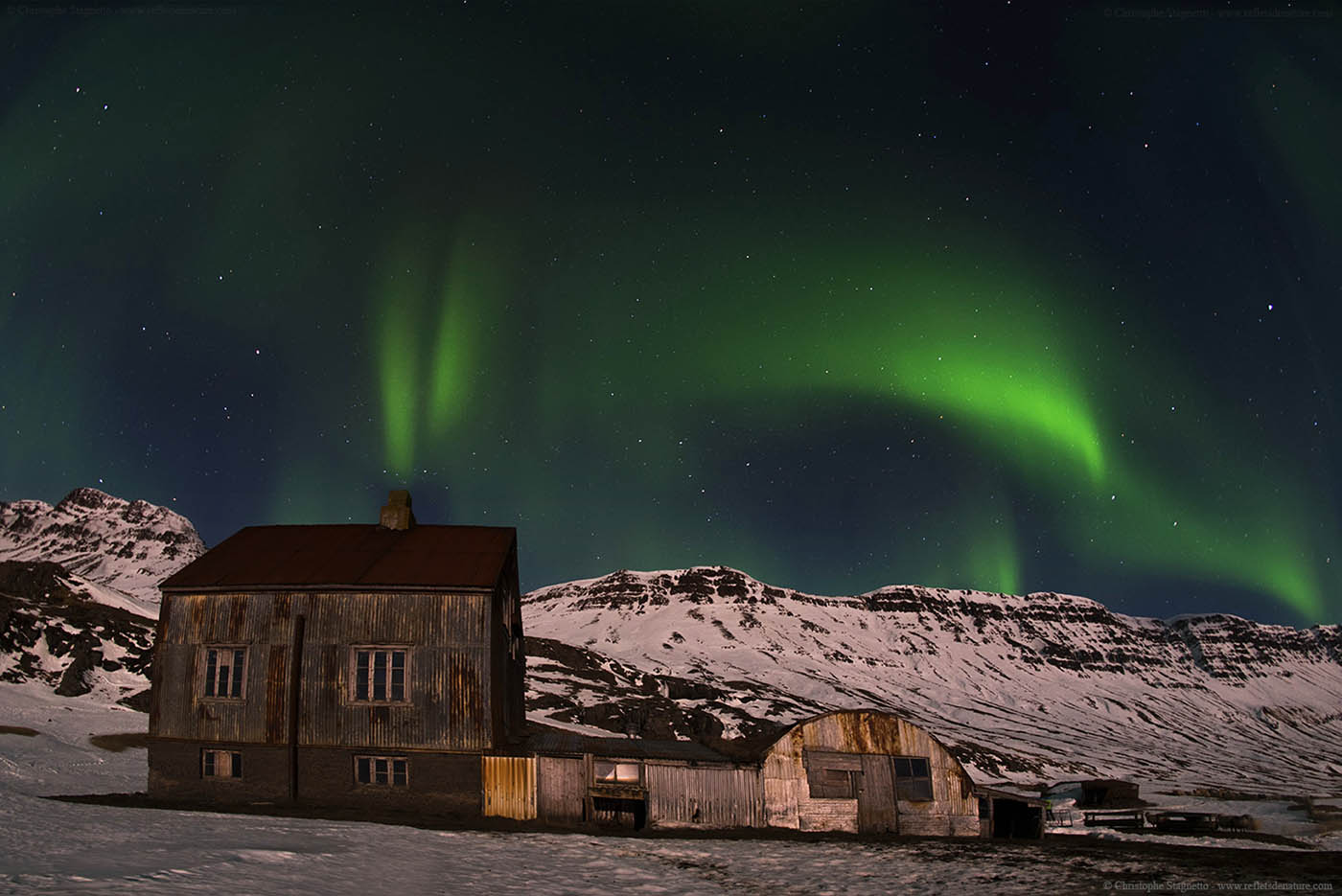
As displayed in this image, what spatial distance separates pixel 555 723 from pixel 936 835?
57.0m

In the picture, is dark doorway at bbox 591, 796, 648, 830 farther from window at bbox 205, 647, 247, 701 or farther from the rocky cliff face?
the rocky cliff face

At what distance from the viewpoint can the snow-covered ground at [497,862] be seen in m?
15.5

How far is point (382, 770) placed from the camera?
3050 cm

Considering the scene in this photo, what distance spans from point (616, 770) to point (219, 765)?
1457cm

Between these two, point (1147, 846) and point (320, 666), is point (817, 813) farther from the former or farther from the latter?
point (320, 666)

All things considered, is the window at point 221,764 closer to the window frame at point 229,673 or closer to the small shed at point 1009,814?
the window frame at point 229,673

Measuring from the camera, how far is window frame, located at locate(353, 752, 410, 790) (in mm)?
30328

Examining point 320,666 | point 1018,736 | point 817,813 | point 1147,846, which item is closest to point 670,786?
point 817,813

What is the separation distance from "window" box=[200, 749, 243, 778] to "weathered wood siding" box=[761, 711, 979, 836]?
62.7ft

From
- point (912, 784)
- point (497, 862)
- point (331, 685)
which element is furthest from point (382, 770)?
point (912, 784)

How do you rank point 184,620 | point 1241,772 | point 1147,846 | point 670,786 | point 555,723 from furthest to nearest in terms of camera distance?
1. point 1241,772
2. point 555,723
3. point 184,620
4. point 670,786
5. point 1147,846

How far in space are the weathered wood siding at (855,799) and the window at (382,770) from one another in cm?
1294

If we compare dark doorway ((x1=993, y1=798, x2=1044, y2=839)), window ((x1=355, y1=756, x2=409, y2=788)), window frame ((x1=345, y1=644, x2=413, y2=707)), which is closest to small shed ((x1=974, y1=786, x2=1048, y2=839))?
dark doorway ((x1=993, y1=798, x2=1044, y2=839))

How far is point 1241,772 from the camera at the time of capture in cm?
18700
